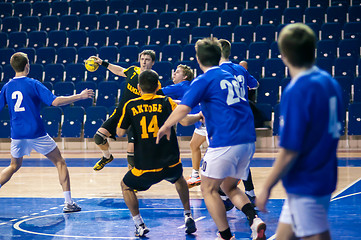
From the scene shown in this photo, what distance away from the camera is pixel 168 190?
7.77 metres

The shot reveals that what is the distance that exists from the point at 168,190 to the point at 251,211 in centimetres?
320

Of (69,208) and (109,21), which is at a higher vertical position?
(109,21)

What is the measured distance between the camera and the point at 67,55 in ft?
49.9

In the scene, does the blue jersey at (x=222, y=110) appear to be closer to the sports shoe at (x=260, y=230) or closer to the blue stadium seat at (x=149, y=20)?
the sports shoe at (x=260, y=230)

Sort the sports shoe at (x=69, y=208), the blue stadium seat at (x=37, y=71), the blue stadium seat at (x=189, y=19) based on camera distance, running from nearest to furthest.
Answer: the sports shoe at (x=69, y=208), the blue stadium seat at (x=37, y=71), the blue stadium seat at (x=189, y=19)

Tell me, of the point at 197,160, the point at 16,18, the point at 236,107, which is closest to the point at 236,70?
the point at 236,107

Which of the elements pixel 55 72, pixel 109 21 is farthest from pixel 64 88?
pixel 109 21

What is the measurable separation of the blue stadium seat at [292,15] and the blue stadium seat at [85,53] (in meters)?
5.30

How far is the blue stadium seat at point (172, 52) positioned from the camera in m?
14.3

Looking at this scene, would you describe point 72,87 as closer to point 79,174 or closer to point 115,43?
point 115,43

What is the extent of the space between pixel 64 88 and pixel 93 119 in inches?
53.3

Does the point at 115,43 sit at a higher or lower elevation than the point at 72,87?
higher

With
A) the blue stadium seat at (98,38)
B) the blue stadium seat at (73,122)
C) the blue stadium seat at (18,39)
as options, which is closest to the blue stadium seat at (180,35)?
the blue stadium seat at (98,38)

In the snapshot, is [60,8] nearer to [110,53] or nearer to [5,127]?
[110,53]
